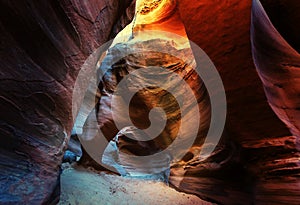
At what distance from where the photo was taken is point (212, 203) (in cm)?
383

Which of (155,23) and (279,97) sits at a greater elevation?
(155,23)

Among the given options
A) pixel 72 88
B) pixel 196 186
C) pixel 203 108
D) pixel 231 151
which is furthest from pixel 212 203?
pixel 72 88

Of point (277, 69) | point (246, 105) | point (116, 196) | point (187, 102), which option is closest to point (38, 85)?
point (116, 196)

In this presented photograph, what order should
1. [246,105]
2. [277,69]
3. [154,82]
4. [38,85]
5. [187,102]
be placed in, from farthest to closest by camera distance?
[154,82]
[187,102]
[277,69]
[246,105]
[38,85]

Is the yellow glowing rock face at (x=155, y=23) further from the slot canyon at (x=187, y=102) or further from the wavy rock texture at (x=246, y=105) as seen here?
the wavy rock texture at (x=246, y=105)

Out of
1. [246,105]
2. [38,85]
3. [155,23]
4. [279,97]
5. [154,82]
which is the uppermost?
[38,85]

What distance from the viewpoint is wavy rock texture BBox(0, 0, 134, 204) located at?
1.93 metres

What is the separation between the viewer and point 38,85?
2215 mm

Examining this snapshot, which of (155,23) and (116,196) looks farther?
(155,23)

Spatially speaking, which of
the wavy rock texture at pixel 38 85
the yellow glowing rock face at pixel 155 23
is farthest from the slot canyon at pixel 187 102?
the yellow glowing rock face at pixel 155 23

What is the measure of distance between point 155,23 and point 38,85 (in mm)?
7310

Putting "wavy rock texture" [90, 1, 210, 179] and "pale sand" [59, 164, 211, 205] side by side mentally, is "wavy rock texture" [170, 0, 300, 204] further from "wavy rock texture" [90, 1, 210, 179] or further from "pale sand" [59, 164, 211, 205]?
"wavy rock texture" [90, 1, 210, 179]

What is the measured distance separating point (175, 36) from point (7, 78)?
6.46 metres

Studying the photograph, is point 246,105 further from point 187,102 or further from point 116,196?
point 116,196
